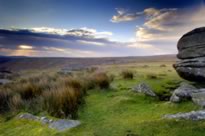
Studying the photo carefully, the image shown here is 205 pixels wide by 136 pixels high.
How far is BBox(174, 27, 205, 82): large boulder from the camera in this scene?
12.3 m

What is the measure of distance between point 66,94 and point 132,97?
10.4 feet

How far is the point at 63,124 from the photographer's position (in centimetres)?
688

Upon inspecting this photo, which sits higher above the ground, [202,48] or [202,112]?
[202,48]

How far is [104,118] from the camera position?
7609 mm

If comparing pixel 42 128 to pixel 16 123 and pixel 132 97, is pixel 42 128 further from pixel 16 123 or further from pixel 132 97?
pixel 132 97

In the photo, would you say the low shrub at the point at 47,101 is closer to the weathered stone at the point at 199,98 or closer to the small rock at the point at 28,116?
the small rock at the point at 28,116

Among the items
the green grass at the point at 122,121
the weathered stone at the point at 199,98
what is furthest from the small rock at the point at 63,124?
the weathered stone at the point at 199,98

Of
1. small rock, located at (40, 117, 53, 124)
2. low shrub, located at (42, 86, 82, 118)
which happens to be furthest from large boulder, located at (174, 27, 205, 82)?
small rock, located at (40, 117, 53, 124)

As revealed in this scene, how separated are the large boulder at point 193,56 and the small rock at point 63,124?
8081 mm

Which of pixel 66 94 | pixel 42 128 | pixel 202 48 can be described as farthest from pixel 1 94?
pixel 202 48

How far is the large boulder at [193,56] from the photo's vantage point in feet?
40.5

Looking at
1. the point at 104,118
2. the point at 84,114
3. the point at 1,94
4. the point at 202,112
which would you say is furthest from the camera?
the point at 1,94

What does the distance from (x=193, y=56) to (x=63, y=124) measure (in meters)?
9.19

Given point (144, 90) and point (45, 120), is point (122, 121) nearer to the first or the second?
point (45, 120)
